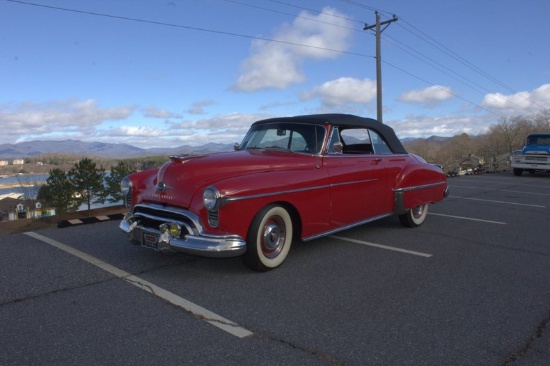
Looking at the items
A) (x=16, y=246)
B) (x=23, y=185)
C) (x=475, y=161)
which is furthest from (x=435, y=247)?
(x=475, y=161)

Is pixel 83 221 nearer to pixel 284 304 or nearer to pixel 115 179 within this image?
pixel 284 304

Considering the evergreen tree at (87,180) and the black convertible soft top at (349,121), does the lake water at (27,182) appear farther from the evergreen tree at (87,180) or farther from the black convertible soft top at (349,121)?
the black convertible soft top at (349,121)

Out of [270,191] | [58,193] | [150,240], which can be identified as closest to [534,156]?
[270,191]

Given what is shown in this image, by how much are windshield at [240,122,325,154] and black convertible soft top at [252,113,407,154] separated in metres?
0.09

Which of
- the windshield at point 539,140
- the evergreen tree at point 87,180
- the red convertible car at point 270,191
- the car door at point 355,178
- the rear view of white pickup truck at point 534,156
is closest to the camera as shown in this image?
the red convertible car at point 270,191

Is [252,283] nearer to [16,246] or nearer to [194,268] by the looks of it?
[194,268]

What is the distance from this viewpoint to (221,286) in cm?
386

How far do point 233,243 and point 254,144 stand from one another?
6.66 ft

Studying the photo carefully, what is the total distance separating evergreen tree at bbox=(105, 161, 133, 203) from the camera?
18688mm

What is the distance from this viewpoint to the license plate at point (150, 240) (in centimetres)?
404

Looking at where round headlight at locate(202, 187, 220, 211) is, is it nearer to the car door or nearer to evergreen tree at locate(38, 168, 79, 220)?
the car door

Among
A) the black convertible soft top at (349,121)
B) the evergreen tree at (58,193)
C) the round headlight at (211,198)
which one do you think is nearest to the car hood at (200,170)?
the round headlight at (211,198)

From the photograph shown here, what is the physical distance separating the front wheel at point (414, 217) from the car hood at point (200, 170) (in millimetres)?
2659

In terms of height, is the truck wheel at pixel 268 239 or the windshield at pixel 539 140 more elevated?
the windshield at pixel 539 140
